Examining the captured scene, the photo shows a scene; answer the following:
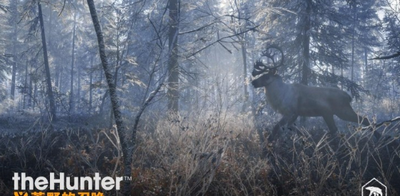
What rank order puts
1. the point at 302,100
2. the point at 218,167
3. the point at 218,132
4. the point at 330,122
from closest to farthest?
the point at 218,167 < the point at 218,132 < the point at 302,100 < the point at 330,122

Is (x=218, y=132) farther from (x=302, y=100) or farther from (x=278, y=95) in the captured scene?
(x=302, y=100)

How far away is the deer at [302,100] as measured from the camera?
821 cm

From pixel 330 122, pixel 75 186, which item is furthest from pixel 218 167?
pixel 330 122

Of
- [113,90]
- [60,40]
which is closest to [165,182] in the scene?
[113,90]

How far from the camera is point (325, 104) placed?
27.2 feet

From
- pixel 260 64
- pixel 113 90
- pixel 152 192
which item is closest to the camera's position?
pixel 113 90

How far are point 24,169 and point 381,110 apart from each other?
24.0 m

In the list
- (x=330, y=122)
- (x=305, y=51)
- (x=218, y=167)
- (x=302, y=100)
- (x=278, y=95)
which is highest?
(x=305, y=51)

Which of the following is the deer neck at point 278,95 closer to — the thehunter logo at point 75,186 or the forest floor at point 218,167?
the forest floor at point 218,167

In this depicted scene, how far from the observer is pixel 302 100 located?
848cm

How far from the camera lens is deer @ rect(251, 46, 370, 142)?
26.9 ft

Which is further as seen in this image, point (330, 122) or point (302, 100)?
point (330, 122)

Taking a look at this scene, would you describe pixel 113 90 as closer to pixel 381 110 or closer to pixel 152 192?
pixel 152 192

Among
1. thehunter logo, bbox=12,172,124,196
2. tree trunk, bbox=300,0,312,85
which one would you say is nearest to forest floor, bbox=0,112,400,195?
thehunter logo, bbox=12,172,124,196
